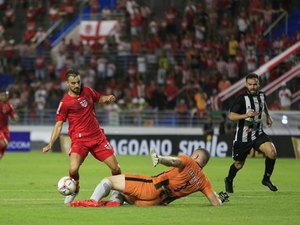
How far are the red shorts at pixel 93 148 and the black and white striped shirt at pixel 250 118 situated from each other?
9.60ft

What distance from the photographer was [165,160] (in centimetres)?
1309

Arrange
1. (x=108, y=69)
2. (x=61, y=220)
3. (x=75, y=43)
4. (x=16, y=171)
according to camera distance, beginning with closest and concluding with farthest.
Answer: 1. (x=61, y=220)
2. (x=16, y=171)
3. (x=108, y=69)
4. (x=75, y=43)

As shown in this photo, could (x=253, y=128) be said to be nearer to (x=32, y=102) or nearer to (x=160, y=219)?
(x=160, y=219)

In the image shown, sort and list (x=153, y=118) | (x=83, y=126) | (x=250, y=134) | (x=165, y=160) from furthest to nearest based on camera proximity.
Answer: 1. (x=153, y=118)
2. (x=250, y=134)
3. (x=83, y=126)
4. (x=165, y=160)

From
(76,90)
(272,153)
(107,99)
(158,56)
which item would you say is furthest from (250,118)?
(158,56)

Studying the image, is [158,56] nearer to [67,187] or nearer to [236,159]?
[236,159]

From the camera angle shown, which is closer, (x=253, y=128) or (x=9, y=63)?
(x=253, y=128)

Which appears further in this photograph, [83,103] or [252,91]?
[252,91]

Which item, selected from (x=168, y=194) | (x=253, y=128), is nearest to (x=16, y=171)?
(x=253, y=128)

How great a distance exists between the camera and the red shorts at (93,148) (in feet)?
49.4

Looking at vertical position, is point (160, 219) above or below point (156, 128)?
above

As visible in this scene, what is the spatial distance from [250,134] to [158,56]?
20508 millimetres

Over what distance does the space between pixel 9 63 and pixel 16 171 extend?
17194 mm

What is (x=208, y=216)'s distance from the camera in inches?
500
